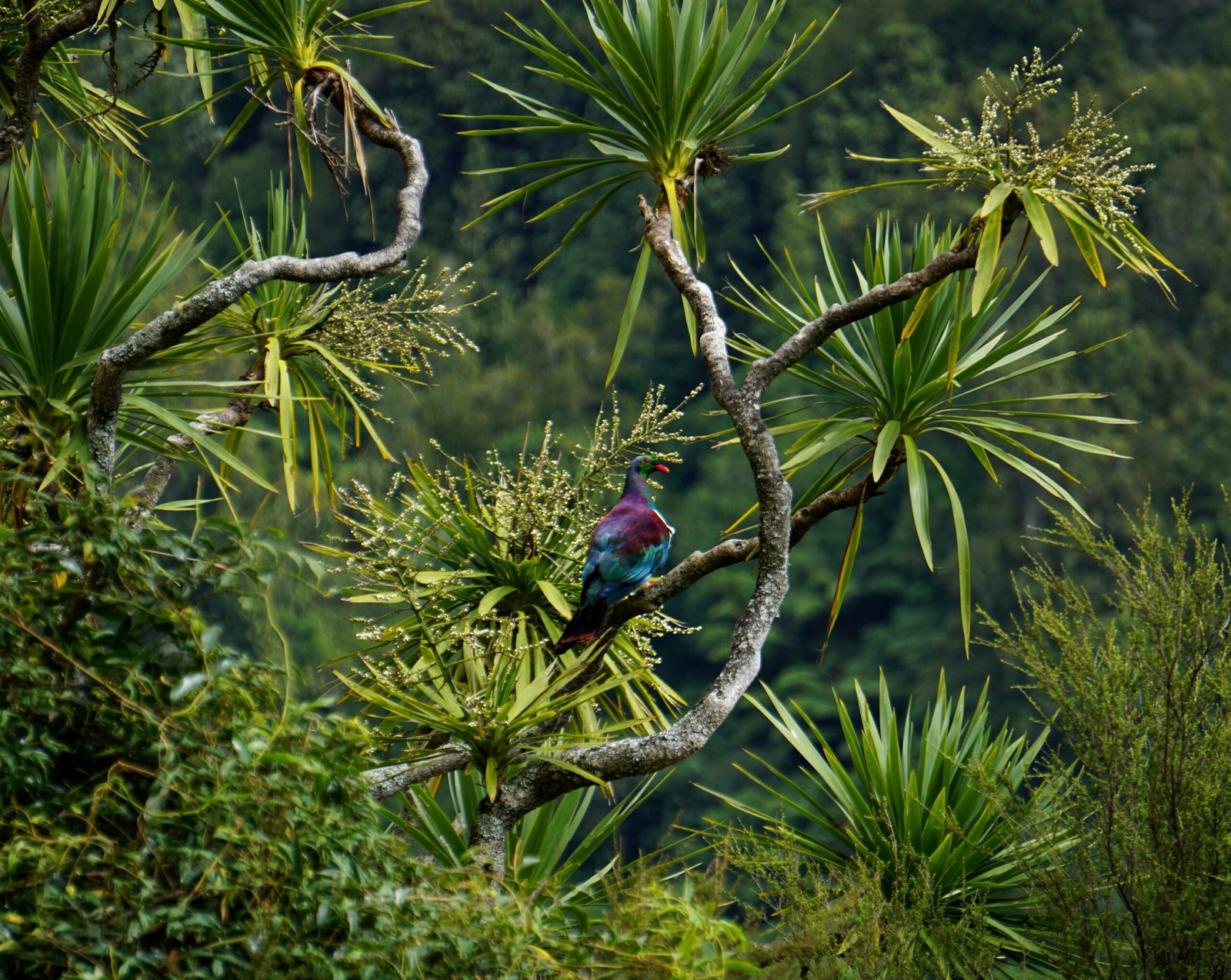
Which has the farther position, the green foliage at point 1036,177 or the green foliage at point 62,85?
the green foliage at point 62,85

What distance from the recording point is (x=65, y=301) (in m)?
2.92

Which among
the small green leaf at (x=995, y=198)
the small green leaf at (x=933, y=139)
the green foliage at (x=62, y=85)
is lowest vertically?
the green foliage at (x=62, y=85)

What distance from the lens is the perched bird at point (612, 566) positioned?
2.98m

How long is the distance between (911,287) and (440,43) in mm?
28350

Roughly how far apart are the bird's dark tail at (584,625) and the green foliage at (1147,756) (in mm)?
882

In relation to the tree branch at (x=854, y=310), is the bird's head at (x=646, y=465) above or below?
below

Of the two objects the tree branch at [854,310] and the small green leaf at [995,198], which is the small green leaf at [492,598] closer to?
the tree branch at [854,310]

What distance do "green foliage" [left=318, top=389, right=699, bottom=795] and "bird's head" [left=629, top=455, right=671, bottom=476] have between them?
4cm

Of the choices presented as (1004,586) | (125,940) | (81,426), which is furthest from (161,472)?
(1004,586)

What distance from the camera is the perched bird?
2.98 metres

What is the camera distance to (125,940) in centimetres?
153

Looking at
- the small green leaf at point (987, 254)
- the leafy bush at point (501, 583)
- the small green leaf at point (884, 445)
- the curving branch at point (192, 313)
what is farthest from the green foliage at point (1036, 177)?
the curving branch at point (192, 313)

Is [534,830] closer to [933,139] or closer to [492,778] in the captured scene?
[492,778]

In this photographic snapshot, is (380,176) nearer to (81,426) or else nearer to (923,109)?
(923,109)
